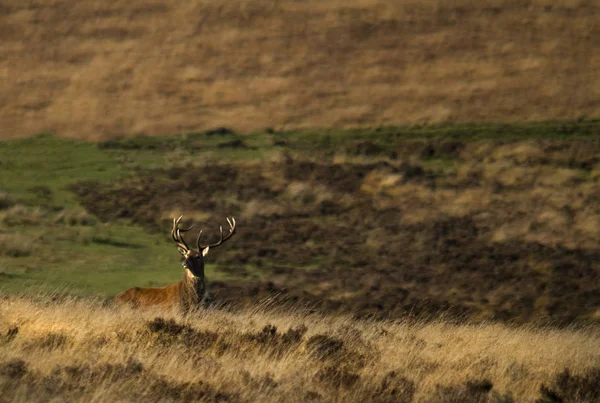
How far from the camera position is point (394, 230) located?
91.5 ft

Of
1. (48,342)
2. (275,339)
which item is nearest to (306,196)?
(275,339)

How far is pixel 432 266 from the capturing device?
25.2 metres

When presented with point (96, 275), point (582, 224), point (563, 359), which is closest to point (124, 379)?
point (563, 359)

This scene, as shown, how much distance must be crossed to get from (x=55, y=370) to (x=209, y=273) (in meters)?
15.3

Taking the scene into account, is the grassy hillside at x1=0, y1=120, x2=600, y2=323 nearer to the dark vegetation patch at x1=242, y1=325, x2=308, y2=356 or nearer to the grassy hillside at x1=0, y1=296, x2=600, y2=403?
the grassy hillside at x1=0, y1=296, x2=600, y2=403

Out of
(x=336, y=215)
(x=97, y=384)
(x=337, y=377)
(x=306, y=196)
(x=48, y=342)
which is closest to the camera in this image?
(x=97, y=384)

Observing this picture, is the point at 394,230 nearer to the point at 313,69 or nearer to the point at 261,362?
the point at 313,69

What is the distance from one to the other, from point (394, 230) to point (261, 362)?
18488 mm

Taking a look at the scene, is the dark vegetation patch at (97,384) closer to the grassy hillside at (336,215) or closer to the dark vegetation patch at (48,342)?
the dark vegetation patch at (48,342)

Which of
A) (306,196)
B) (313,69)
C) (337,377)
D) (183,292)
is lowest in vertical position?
(306,196)

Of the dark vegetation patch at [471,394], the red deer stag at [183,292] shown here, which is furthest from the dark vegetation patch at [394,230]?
the dark vegetation patch at [471,394]

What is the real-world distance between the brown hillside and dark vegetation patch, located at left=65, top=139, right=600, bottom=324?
375 cm

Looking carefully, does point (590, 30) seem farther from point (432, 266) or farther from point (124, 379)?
point (124, 379)

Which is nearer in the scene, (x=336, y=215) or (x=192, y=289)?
(x=192, y=289)
